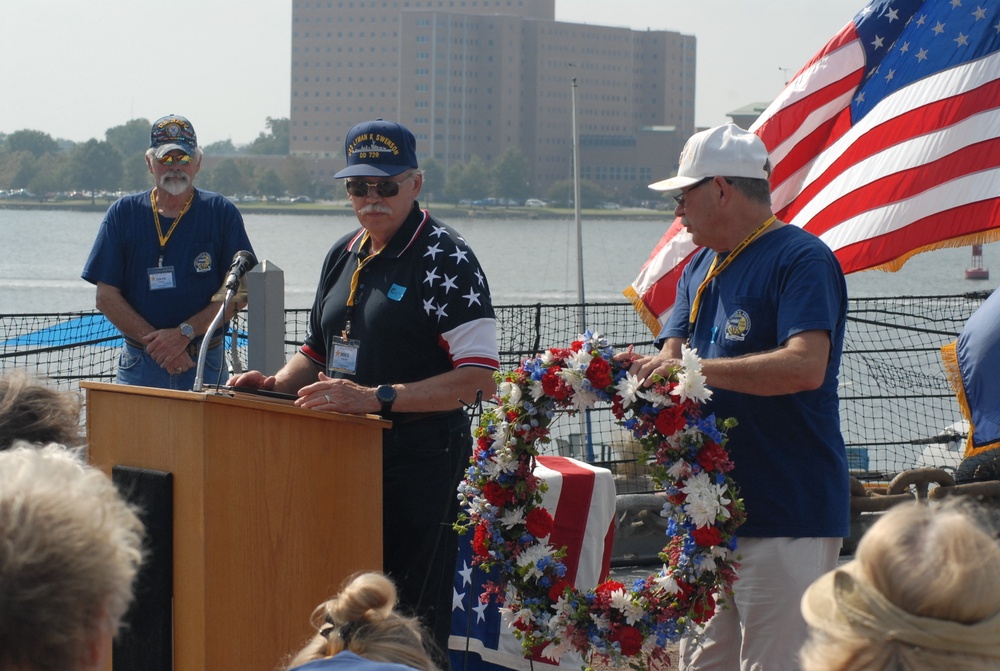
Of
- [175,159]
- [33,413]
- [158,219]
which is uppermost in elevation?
[175,159]

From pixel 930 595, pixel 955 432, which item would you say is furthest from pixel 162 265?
pixel 955 432

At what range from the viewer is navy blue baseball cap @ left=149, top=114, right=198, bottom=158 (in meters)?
5.94

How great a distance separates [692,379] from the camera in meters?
3.53

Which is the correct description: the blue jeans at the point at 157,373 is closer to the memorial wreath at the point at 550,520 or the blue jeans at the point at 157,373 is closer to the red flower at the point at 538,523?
the memorial wreath at the point at 550,520

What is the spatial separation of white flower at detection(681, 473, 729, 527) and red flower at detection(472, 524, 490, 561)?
693mm

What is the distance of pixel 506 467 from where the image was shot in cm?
395

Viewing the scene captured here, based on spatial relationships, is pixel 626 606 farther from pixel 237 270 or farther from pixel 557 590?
pixel 237 270

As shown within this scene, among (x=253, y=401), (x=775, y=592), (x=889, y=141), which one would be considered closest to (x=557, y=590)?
(x=775, y=592)

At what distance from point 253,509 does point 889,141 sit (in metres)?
5.04

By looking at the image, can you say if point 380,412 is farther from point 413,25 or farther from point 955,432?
point 413,25

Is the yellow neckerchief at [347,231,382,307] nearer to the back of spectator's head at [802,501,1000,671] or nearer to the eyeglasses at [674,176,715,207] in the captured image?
the eyeglasses at [674,176,715,207]

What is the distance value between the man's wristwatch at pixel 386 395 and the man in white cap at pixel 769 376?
762mm

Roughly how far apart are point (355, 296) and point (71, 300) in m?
19.2

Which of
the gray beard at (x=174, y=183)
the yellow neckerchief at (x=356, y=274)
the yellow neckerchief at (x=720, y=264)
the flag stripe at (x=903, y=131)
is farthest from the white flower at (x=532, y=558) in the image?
the flag stripe at (x=903, y=131)
